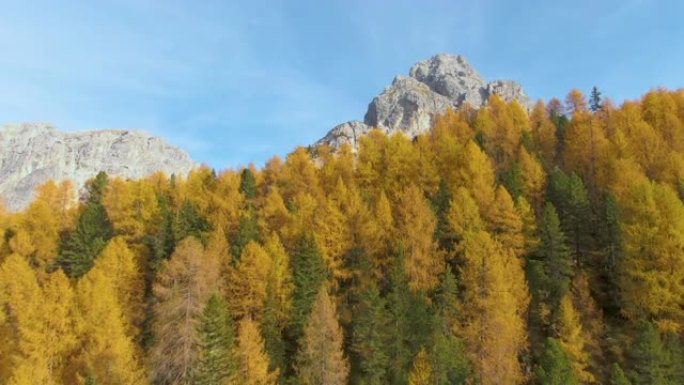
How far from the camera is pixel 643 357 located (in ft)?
105

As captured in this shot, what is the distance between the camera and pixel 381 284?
4703 cm

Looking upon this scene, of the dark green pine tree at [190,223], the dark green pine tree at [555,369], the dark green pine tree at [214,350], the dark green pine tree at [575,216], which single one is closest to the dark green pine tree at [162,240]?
the dark green pine tree at [190,223]

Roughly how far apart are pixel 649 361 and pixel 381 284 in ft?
73.4

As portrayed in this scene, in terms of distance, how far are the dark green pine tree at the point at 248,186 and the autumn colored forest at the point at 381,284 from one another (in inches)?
36.7

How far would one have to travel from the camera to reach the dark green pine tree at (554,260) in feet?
132

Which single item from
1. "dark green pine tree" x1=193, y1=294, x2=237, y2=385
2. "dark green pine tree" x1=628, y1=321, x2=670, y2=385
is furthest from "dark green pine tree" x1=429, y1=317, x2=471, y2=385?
"dark green pine tree" x1=193, y1=294, x2=237, y2=385

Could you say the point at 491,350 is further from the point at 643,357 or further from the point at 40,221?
the point at 40,221

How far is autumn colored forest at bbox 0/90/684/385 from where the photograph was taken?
35.0m

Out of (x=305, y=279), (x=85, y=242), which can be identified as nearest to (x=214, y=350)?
(x=305, y=279)

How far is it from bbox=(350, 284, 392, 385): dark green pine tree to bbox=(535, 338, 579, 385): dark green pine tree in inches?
435

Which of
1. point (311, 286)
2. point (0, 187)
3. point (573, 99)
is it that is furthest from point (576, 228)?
point (0, 187)

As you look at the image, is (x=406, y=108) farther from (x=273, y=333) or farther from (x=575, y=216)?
(x=273, y=333)

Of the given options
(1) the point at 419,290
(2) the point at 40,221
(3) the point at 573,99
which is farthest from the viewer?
(3) the point at 573,99

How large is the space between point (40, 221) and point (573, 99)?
266ft
